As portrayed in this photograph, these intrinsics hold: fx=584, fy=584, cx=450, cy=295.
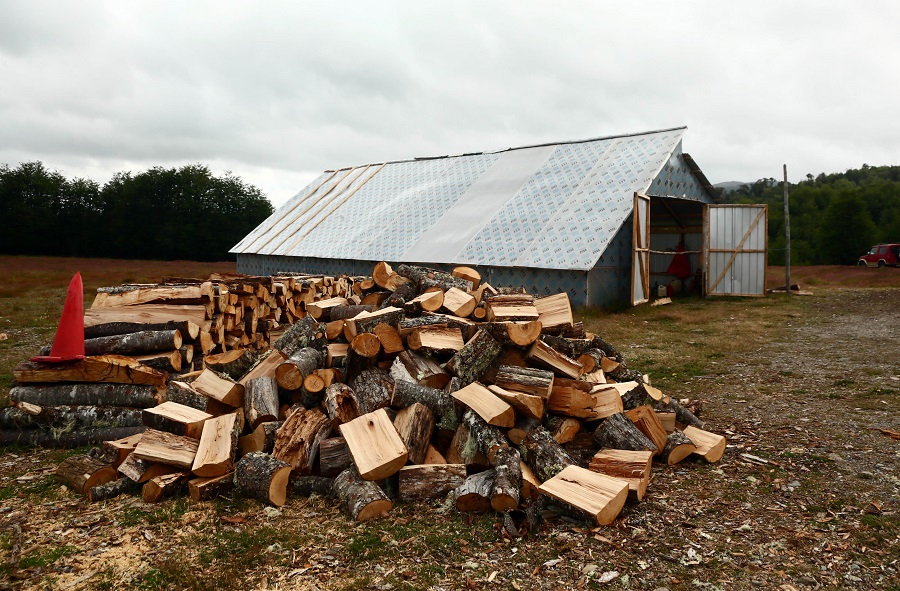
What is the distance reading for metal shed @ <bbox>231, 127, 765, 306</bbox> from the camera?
15484 millimetres

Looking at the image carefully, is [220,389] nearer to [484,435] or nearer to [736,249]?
[484,435]

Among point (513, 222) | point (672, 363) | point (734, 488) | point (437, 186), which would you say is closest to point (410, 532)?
point (734, 488)

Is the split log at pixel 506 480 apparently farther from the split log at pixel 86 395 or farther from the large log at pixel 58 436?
the split log at pixel 86 395

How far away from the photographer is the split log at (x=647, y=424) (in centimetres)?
506

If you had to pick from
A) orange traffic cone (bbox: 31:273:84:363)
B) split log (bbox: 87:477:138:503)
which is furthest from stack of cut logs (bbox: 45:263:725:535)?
orange traffic cone (bbox: 31:273:84:363)

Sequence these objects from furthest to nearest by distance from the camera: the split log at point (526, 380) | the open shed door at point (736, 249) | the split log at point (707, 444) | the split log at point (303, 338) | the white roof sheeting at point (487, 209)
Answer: the open shed door at point (736, 249) → the white roof sheeting at point (487, 209) → the split log at point (303, 338) → the split log at point (707, 444) → the split log at point (526, 380)

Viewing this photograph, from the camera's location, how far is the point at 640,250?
15.8 metres

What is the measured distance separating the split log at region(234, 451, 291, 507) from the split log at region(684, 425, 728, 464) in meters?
3.45

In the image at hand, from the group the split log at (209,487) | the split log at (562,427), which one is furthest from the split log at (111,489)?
the split log at (562,427)

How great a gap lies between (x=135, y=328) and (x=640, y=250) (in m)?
12.6

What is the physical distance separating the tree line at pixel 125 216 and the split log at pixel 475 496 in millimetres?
Answer: 46746

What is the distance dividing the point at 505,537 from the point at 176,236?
4904cm

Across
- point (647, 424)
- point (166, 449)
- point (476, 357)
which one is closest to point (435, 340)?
point (476, 357)

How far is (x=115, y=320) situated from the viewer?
23.6ft
